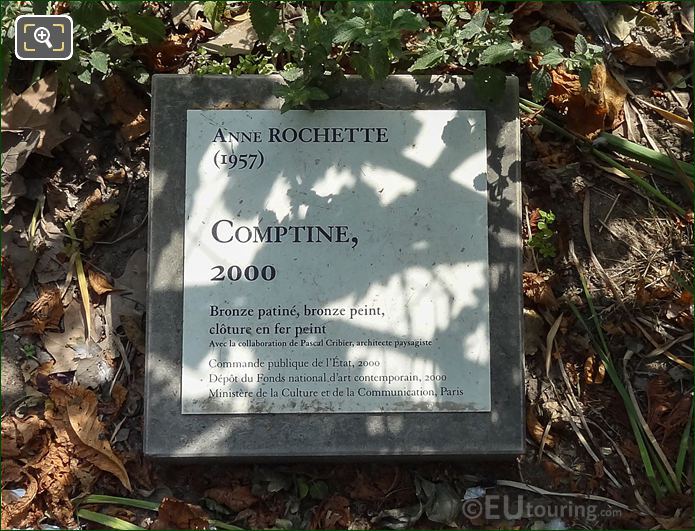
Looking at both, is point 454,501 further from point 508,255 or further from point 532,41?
point 532,41

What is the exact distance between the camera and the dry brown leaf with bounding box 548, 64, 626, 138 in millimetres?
3262

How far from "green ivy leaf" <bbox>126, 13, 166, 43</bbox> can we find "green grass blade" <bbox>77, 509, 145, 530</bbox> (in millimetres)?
1725

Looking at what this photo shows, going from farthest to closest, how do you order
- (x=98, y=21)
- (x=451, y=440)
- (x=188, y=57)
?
(x=188, y=57) → (x=98, y=21) → (x=451, y=440)

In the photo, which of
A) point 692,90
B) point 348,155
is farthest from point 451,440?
point 692,90

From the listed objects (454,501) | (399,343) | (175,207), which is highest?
(175,207)

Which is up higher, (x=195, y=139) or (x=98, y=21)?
(x=98, y=21)

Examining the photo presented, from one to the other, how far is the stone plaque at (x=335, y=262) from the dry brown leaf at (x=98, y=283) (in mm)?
439

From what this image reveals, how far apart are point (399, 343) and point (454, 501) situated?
0.57m

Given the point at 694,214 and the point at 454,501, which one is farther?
the point at 694,214

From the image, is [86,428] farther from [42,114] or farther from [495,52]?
[495,52]

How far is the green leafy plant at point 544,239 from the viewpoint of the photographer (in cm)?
319

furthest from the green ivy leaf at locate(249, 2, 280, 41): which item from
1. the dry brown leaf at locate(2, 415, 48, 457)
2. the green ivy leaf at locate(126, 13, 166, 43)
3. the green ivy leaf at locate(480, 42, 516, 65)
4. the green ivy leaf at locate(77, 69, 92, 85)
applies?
the dry brown leaf at locate(2, 415, 48, 457)

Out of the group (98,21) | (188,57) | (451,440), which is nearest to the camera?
(451,440)

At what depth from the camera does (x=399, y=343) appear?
9.55 feet
